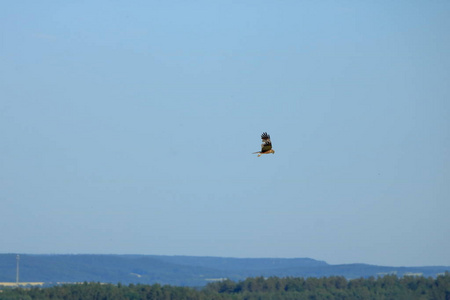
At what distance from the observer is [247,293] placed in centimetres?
16475

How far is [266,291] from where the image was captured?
171250 millimetres

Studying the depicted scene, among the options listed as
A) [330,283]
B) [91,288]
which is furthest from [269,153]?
[330,283]

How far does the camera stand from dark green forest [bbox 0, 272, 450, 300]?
14962 cm

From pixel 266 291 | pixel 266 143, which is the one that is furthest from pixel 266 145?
pixel 266 291

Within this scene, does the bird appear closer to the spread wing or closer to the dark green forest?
the spread wing

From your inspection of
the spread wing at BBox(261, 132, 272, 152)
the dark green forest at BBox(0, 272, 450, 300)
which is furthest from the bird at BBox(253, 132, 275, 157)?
the dark green forest at BBox(0, 272, 450, 300)

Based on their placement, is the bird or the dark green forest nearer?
the bird

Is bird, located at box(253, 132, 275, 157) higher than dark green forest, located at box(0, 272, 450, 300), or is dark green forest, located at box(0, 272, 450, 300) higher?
bird, located at box(253, 132, 275, 157)

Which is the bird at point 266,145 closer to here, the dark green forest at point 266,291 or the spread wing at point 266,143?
the spread wing at point 266,143

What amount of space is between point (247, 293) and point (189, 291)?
14403 mm

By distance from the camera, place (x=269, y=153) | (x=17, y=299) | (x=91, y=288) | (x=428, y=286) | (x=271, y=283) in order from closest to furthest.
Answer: (x=269, y=153) → (x=17, y=299) → (x=91, y=288) → (x=428, y=286) → (x=271, y=283)

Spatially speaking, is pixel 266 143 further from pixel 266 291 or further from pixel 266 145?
pixel 266 291

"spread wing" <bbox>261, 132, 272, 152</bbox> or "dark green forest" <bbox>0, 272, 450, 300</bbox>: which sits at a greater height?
"spread wing" <bbox>261, 132, 272, 152</bbox>

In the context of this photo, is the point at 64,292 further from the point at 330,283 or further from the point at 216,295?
the point at 330,283
